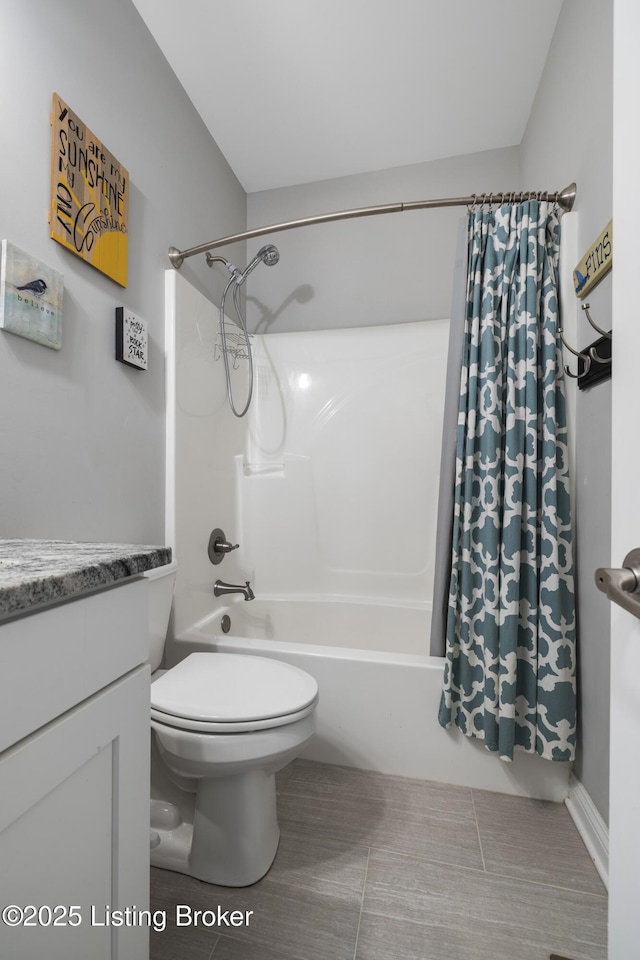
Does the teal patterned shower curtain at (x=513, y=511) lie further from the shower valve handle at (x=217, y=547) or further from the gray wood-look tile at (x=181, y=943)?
the shower valve handle at (x=217, y=547)

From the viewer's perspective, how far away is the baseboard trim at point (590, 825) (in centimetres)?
109

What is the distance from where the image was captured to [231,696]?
43.5 inches

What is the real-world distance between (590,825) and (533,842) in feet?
0.52

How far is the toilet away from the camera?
3.33 feet

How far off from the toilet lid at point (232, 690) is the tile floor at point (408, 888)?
436mm

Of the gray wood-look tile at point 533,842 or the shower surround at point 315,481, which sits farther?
the shower surround at point 315,481

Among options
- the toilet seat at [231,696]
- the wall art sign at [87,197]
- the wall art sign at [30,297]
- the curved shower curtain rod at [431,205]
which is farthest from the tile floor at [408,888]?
the curved shower curtain rod at [431,205]

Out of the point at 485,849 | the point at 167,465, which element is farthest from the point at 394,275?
the point at 485,849

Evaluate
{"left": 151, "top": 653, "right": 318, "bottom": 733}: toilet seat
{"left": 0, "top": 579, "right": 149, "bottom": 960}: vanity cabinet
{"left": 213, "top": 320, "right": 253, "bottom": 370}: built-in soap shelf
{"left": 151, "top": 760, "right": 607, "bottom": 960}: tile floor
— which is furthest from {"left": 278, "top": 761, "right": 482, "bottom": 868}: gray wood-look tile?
{"left": 213, "top": 320, "right": 253, "bottom": 370}: built-in soap shelf

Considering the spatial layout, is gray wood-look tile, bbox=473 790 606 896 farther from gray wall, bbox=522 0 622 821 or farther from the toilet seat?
the toilet seat

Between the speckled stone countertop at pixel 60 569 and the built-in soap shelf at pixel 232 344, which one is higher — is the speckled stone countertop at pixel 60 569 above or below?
below

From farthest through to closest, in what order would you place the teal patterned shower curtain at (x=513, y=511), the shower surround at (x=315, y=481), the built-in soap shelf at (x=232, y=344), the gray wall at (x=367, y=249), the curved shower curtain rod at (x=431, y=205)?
1. the gray wall at (x=367, y=249)
2. the built-in soap shelf at (x=232, y=344)
3. the shower surround at (x=315, y=481)
4. the curved shower curtain rod at (x=431, y=205)
5. the teal patterned shower curtain at (x=513, y=511)

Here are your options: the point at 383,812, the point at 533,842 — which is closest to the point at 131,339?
the point at 383,812

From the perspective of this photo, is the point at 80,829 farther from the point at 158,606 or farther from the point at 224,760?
the point at 158,606
